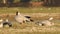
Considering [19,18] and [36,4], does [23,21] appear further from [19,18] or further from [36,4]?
[36,4]

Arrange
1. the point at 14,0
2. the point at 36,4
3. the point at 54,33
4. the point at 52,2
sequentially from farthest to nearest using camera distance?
the point at 14,0 → the point at 52,2 → the point at 36,4 → the point at 54,33

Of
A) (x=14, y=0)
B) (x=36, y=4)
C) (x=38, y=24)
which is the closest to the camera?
(x=38, y=24)

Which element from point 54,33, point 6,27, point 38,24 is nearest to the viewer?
point 54,33

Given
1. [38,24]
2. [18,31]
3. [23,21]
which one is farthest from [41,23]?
[18,31]

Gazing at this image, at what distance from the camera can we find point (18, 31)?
36.8 ft

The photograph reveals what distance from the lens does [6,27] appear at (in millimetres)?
12383

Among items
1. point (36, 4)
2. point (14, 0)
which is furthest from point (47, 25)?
point (14, 0)

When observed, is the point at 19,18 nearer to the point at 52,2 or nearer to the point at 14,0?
the point at 52,2

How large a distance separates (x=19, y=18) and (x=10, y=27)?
1.50 m

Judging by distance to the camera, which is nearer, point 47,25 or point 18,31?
point 18,31

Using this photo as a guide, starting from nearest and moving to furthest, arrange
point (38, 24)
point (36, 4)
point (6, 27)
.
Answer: point (6, 27) → point (38, 24) → point (36, 4)

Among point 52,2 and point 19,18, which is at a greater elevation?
point 19,18

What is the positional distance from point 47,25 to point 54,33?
2360 millimetres

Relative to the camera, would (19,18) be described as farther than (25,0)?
No
